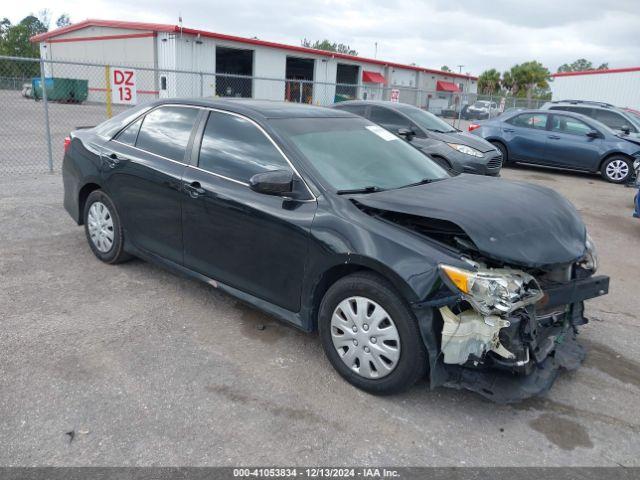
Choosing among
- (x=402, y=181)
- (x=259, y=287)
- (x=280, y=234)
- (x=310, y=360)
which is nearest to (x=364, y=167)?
(x=402, y=181)

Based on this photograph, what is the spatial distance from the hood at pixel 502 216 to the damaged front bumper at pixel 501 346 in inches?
10.9

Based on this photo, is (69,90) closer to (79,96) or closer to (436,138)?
(79,96)

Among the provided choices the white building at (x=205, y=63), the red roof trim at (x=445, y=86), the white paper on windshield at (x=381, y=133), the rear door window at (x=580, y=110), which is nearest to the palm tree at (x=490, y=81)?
the red roof trim at (x=445, y=86)

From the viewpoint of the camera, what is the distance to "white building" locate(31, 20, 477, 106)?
1076 inches

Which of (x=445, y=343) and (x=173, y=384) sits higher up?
(x=445, y=343)

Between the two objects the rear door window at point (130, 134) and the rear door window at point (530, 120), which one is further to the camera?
the rear door window at point (530, 120)

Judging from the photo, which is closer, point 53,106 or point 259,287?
point 259,287

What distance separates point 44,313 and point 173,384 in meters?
1.50

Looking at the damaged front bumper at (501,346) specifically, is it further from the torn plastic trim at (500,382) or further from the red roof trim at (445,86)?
the red roof trim at (445,86)

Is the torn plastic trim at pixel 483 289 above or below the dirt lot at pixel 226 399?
above

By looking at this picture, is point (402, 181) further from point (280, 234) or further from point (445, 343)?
point (445, 343)

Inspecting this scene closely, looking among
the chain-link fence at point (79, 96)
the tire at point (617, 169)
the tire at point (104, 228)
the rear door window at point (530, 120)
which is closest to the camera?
the tire at point (104, 228)

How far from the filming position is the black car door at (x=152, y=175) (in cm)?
432

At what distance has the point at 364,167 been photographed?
3.99m
